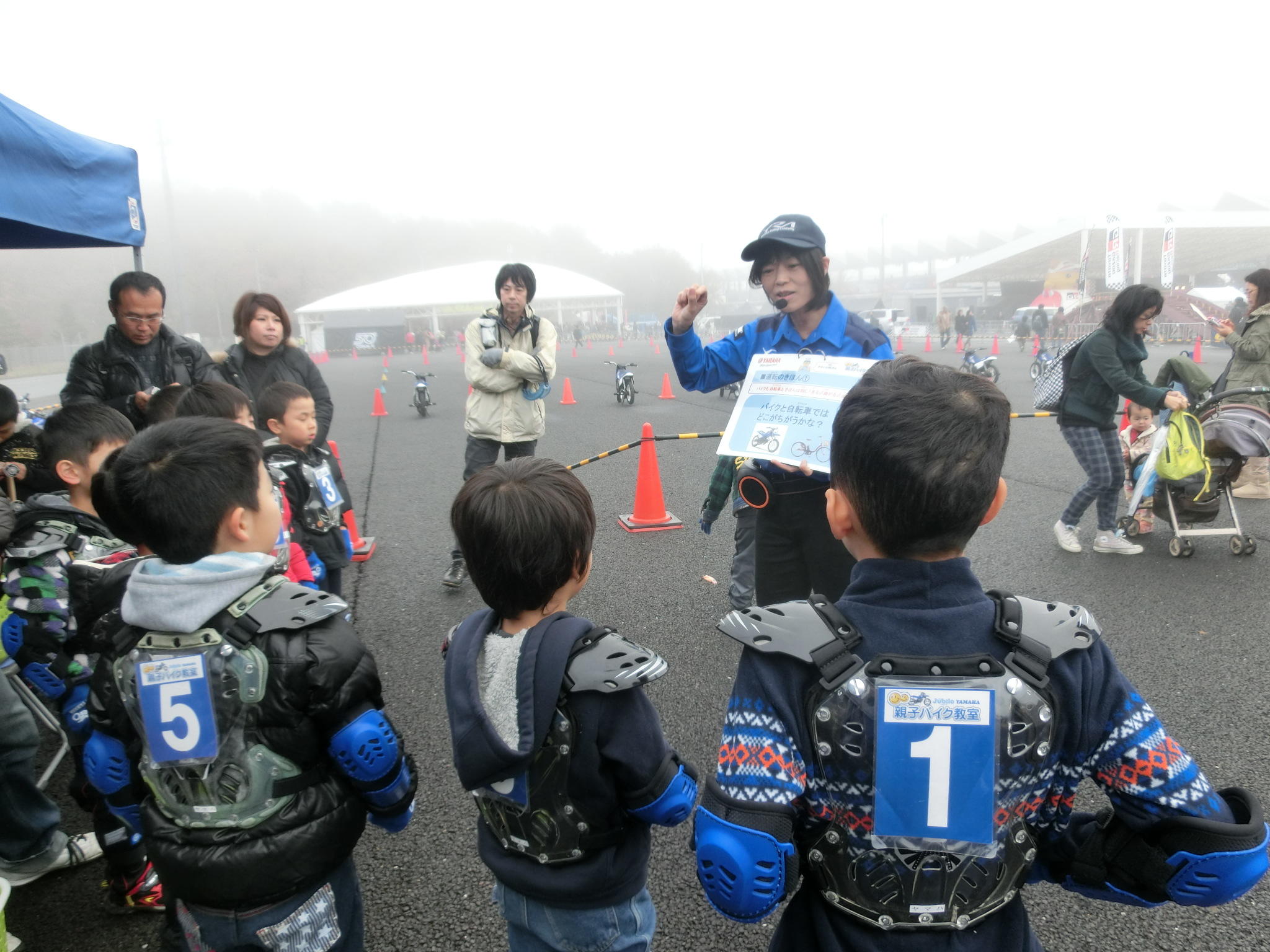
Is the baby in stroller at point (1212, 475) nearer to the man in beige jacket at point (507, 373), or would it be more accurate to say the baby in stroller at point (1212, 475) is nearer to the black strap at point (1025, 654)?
the man in beige jacket at point (507, 373)

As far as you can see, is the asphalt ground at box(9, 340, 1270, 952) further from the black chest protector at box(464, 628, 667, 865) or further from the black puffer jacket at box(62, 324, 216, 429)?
the black puffer jacket at box(62, 324, 216, 429)

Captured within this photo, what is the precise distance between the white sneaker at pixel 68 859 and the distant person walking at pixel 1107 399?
223 inches

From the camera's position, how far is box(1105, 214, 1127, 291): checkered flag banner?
2648 centimetres

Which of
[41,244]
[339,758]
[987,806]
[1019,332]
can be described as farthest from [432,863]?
[1019,332]

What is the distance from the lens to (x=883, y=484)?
1168mm

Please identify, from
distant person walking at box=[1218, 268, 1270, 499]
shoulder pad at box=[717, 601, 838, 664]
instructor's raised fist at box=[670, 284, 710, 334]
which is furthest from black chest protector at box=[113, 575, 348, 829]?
distant person walking at box=[1218, 268, 1270, 499]

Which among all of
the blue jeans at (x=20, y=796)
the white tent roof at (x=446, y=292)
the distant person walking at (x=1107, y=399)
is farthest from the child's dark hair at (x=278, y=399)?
the white tent roof at (x=446, y=292)

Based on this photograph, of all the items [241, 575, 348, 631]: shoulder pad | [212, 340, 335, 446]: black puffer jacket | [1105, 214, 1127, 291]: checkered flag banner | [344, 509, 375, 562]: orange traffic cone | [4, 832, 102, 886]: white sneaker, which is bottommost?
[4, 832, 102, 886]: white sneaker

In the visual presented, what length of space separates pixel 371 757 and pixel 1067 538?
211 inches

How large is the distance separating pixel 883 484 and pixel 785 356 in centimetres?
169

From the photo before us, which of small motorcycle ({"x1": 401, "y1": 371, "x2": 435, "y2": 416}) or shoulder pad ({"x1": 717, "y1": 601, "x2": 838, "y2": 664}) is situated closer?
shoulder pad ({"x1": 717, "y1": 601, "x2": 838, "y2": 664})

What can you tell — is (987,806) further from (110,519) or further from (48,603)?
(48,603)

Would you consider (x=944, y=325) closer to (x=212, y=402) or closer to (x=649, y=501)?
(x=649, y=501)

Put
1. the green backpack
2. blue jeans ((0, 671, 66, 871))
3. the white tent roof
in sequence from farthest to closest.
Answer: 1. the white tent roof
2. the green backpack
3. blue jeans ((0, 671, 66, 871))
